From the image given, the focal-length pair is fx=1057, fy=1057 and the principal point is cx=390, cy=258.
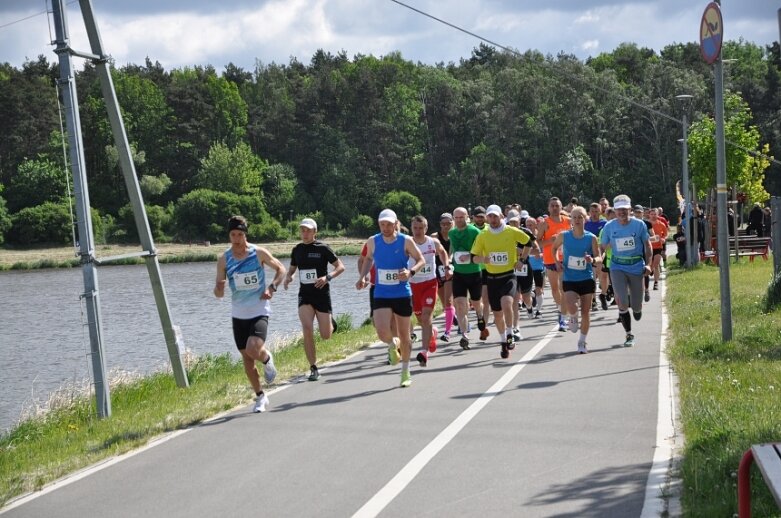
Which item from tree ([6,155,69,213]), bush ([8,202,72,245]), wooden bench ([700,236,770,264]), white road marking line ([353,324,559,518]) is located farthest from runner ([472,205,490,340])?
tree ([6,155,69,213])

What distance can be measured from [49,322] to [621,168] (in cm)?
7004

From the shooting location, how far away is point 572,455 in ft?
26.2

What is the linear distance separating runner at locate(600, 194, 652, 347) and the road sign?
260cm

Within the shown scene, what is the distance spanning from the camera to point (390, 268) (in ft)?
39.5

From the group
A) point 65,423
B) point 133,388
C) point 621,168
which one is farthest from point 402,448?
point 621,168

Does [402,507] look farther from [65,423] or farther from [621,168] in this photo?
[621,168]

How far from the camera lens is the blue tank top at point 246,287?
10812 mm

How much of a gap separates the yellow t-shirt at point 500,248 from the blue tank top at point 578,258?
65 cm

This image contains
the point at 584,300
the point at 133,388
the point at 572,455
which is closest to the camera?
→ the point at 572,455

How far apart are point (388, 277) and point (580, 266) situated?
3.42m

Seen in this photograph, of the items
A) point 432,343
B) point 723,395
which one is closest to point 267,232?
point 432,343

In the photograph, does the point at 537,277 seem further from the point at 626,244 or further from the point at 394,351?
the point at 394,351

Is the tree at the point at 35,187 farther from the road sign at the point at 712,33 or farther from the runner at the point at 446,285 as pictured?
the road sign at the point at 712,33

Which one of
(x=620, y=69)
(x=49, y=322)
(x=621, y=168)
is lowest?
(x=49, y=322)
